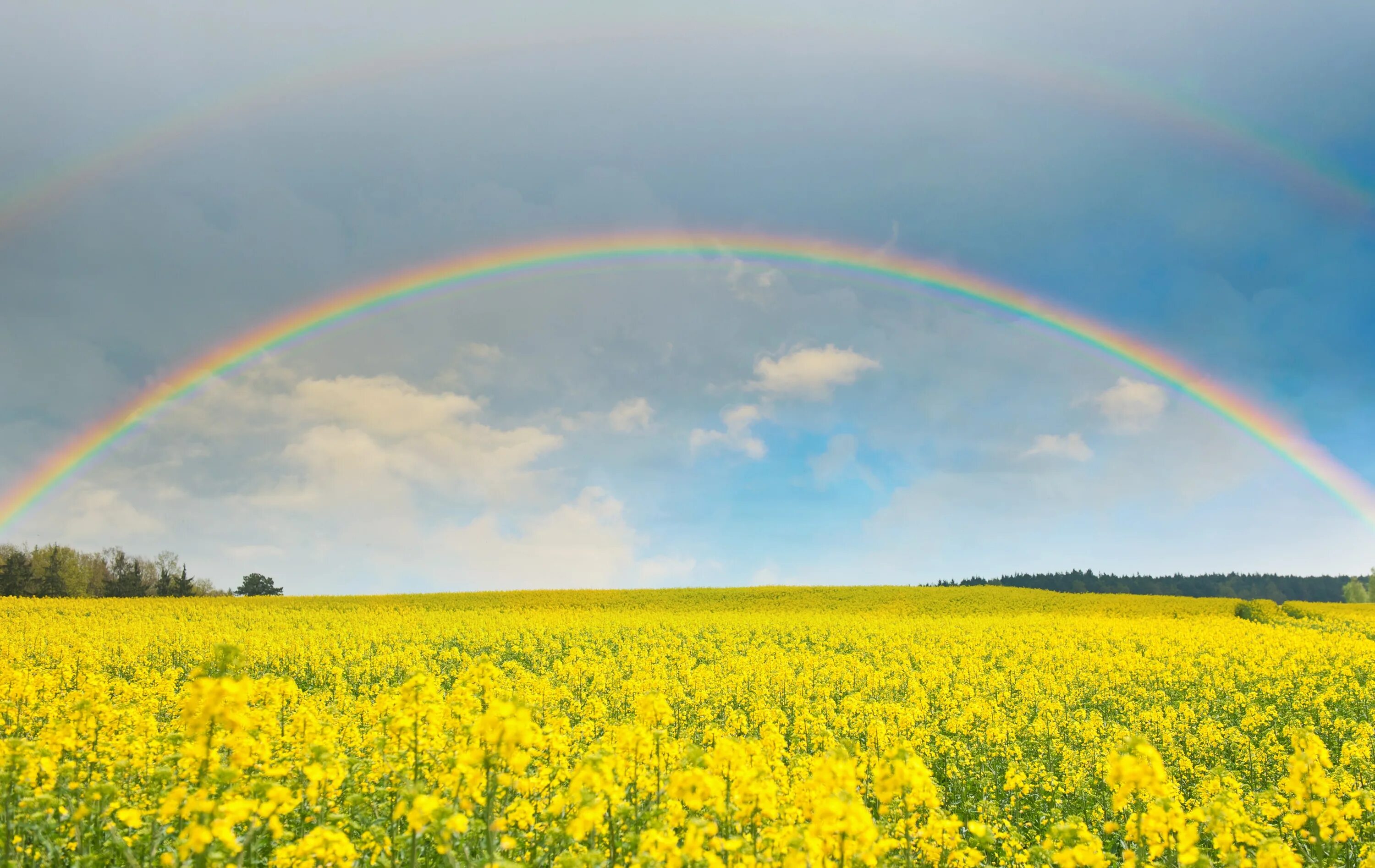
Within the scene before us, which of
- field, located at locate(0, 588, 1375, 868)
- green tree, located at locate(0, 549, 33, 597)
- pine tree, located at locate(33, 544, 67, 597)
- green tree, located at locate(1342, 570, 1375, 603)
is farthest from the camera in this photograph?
green tree, located at locate(1342, 570, 1375, 603)

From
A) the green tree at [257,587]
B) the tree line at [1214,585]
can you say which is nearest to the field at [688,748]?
the green tree at [257,587]

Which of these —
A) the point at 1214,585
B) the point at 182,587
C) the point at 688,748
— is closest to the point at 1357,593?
the point at 1214,585

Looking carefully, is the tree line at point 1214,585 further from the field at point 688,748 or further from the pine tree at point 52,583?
the pine tree at point 52,583

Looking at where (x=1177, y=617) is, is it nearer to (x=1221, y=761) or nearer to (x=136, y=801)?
(x=1221, y=761)

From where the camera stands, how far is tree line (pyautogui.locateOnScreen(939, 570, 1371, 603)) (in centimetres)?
11062

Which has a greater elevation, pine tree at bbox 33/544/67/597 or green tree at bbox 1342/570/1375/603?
pine tree at bbox 33/544/67/597

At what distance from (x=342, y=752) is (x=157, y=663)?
22.8 metres

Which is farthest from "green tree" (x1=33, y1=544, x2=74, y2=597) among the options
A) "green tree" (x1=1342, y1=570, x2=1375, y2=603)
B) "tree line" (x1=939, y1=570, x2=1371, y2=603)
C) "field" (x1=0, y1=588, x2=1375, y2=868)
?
"green tree" (x1=1342, y1=570, x2=1375, y2=603)

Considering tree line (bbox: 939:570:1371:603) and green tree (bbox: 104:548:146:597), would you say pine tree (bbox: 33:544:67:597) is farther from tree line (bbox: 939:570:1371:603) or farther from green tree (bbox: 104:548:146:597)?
tree line (bbox: 939:570:1371:603)

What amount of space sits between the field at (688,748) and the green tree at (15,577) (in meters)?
57.1

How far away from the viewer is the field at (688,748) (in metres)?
5.25

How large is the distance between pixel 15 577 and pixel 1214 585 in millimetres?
172232

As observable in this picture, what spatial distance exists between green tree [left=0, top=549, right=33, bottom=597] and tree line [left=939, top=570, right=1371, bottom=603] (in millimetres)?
114612

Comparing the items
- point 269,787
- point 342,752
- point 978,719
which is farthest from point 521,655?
point 269,787
